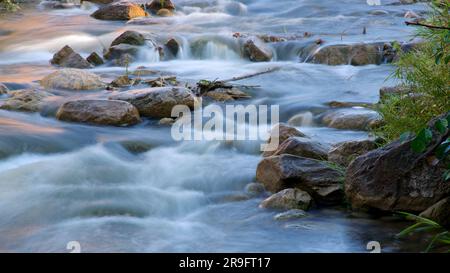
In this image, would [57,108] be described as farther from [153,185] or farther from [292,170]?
[292,170]

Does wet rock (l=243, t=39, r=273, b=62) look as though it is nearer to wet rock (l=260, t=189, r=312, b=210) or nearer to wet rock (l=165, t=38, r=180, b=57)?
wet rock (l=165, t=38, r=180, b=57)

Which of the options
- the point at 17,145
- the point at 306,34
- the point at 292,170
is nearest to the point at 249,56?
the point at 306,34

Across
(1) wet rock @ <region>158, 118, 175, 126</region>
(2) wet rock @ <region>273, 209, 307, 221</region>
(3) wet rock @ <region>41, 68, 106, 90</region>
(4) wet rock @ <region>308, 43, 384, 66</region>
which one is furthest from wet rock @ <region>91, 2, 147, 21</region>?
(2) wet rock @ <region>273, 209, 307, 221</region>

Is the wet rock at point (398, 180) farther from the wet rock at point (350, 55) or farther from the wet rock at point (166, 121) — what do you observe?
the wet rock at point (350, 55)

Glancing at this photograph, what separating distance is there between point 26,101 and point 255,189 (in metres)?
3.78

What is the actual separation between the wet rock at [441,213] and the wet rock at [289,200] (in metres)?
0.88

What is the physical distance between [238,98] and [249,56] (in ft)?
9.85

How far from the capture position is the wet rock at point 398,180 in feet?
13.0

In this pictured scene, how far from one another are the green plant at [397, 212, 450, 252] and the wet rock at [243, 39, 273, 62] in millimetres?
7097

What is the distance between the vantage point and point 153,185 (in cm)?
524

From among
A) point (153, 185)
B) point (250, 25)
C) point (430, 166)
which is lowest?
point (153, 185)

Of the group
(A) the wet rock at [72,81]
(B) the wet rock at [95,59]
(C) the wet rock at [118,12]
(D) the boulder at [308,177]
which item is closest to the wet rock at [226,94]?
(A) the wet rock at [72,81]

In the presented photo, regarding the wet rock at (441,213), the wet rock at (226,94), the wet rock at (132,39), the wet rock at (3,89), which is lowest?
the wet rock at (441,213)
